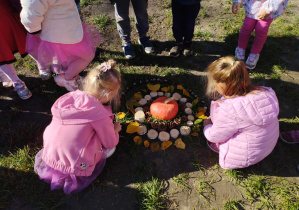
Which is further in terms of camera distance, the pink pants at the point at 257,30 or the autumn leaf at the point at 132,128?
the pink pants at the point at 257,30

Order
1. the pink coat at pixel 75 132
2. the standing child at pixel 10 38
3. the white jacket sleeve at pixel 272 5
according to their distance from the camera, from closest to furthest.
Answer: the pink coat at pixel 75 132, the standing child at pixel 10 38, the white jacket sleeve at pixel 272 5

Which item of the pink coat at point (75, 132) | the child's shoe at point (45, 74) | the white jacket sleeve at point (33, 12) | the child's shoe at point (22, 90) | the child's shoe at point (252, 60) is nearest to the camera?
the pink coat at point (75, 132)

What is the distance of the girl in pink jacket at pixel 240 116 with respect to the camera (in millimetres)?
1870

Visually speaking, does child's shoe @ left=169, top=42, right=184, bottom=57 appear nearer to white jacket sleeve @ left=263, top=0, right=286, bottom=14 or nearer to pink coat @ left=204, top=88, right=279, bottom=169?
white jacket sleeve @ left=263, top=0, right=286, bottom=14

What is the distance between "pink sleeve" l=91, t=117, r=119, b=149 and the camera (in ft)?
6.41

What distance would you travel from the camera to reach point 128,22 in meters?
3.25

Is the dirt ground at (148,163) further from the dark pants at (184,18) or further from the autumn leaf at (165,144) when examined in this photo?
the dark pants at (184,18)

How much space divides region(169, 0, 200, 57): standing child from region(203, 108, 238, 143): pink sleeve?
1647 millimetres

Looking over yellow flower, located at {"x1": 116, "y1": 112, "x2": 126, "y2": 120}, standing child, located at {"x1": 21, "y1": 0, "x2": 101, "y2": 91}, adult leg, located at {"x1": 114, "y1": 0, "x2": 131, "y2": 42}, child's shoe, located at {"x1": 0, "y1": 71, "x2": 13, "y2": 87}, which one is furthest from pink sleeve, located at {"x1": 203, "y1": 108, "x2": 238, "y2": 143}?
child's shoe, located at {"x1": 0, "y1": 71, "x2": 13, "y2": 87}

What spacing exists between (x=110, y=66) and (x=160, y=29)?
236cm

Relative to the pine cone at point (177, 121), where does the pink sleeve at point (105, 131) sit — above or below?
above

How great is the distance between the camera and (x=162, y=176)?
7.65ft

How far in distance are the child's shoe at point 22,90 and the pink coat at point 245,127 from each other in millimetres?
2362

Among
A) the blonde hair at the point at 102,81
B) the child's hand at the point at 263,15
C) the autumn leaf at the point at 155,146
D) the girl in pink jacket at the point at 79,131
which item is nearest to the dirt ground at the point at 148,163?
the autumn leaf at the point at 155,146
